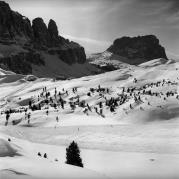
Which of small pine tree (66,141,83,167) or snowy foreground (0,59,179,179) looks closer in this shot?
snowy foreground (0,59,179,179)

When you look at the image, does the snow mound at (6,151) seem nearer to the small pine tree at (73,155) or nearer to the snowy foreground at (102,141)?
the snowy foreground at (102,141)

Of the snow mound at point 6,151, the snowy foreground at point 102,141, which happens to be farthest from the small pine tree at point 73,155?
the snow mound at point 6,151

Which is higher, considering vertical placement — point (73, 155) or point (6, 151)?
point (6, 151)

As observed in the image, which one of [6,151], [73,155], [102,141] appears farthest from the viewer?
[102,141]

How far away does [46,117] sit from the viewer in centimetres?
15875

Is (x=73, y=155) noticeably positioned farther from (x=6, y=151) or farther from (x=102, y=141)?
(x=102, y=141)

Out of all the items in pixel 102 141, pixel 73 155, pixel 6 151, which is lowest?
pixel 102 141

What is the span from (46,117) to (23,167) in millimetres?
134804

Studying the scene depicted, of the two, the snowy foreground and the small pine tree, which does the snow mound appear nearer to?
the snowy foreground

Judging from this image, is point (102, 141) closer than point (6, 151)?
No

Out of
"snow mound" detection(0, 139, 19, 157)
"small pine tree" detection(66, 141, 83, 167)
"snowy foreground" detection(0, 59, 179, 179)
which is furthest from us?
"small pine tree" detection(66, 141, 83, 167)

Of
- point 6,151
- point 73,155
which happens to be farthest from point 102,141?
point 6,151

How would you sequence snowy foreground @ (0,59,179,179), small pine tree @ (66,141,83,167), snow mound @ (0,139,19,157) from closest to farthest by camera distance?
snowy foreground @ (0,59,179,179), snow mound @ (0,139,19,157), small pine tree @ (66,141,83,167)

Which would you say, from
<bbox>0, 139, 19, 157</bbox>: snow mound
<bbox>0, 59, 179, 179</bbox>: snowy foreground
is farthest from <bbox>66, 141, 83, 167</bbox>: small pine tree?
<bbox>0, 139, 19, 157</bbox>: snow mound
